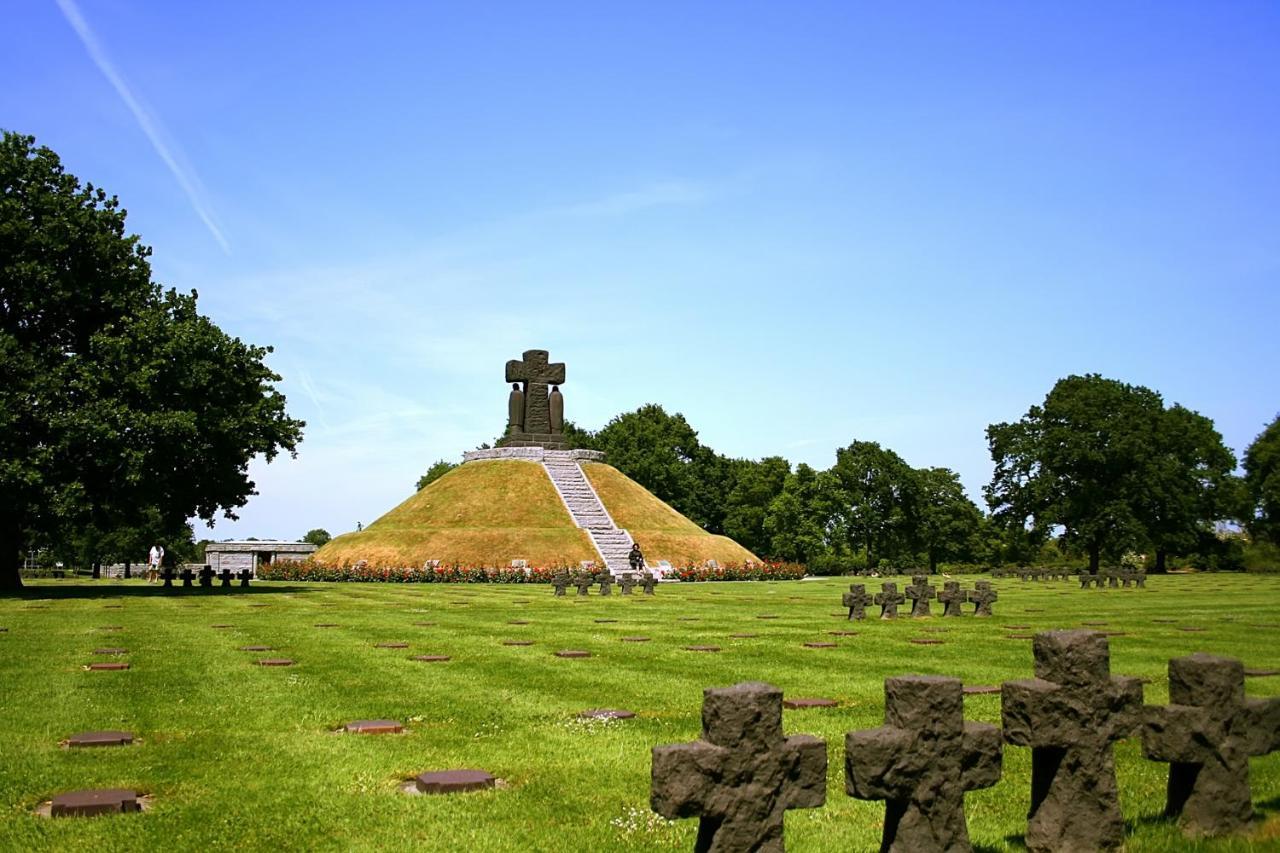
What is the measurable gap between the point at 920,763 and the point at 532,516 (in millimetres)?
60925

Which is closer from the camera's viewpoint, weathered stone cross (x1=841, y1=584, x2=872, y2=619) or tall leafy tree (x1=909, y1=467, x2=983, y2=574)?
weathered stone cross (x1=841, y1=584, x2=872, y2=619)

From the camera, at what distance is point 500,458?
75.8m

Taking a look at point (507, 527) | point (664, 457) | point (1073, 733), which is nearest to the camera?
point (1073, 733)

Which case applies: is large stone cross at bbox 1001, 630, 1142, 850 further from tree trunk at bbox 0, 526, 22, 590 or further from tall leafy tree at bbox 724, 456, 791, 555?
tall leafy tree at bbox 724, 456, 791, 555

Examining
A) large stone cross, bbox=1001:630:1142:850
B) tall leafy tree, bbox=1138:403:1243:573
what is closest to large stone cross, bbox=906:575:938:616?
large stone cross, bbox=1001:630:1142:850

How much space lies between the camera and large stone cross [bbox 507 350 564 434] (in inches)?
2982

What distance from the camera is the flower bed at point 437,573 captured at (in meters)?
53.2

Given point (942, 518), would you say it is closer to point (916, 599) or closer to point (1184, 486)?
point (1184, 486)

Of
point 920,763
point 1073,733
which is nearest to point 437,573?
point 1073,733

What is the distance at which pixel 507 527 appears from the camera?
207ft

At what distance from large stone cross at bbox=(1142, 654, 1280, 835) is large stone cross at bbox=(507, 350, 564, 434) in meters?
70.9

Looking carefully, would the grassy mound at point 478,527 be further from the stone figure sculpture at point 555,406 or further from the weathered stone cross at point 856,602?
the weathered stone cross at point 856,602

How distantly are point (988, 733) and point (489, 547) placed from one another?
5565 centimetres

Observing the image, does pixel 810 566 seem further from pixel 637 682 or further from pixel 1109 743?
pixel 1109 743
